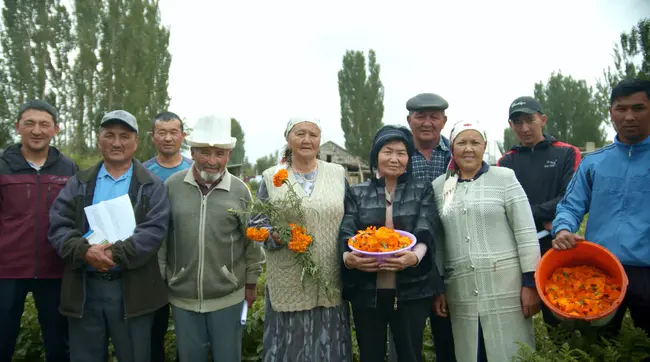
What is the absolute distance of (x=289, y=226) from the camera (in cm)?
305

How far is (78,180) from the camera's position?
130 inches

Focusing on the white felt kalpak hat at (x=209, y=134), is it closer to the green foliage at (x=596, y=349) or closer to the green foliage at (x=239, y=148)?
the green foliage at (x=596, y=349)

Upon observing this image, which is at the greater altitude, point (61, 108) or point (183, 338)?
point (61, 108)

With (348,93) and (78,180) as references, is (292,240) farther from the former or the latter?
(348,93)

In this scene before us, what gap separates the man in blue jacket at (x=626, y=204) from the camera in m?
2.89

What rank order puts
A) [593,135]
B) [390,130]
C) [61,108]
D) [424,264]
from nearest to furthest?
1. [424,264]
2. [390,130]
3. [61,108]
4. [593,135]

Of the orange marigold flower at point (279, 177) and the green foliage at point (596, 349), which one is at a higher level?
the orange marigold flower at point (279, 177)

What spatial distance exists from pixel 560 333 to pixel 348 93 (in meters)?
33.7

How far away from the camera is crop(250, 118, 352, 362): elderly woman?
3.18m

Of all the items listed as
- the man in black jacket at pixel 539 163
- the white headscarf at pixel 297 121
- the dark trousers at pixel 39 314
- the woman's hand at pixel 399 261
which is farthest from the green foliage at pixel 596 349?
the dark trousers at pixel 39 314

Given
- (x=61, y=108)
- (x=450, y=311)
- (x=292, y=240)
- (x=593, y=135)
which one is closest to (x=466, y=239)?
(x=450, y=311)

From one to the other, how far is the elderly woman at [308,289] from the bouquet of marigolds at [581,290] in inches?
58.5

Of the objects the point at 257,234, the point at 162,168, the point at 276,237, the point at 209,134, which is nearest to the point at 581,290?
the point at 276,237

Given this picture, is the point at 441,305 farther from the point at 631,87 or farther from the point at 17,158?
the point at 17,158
